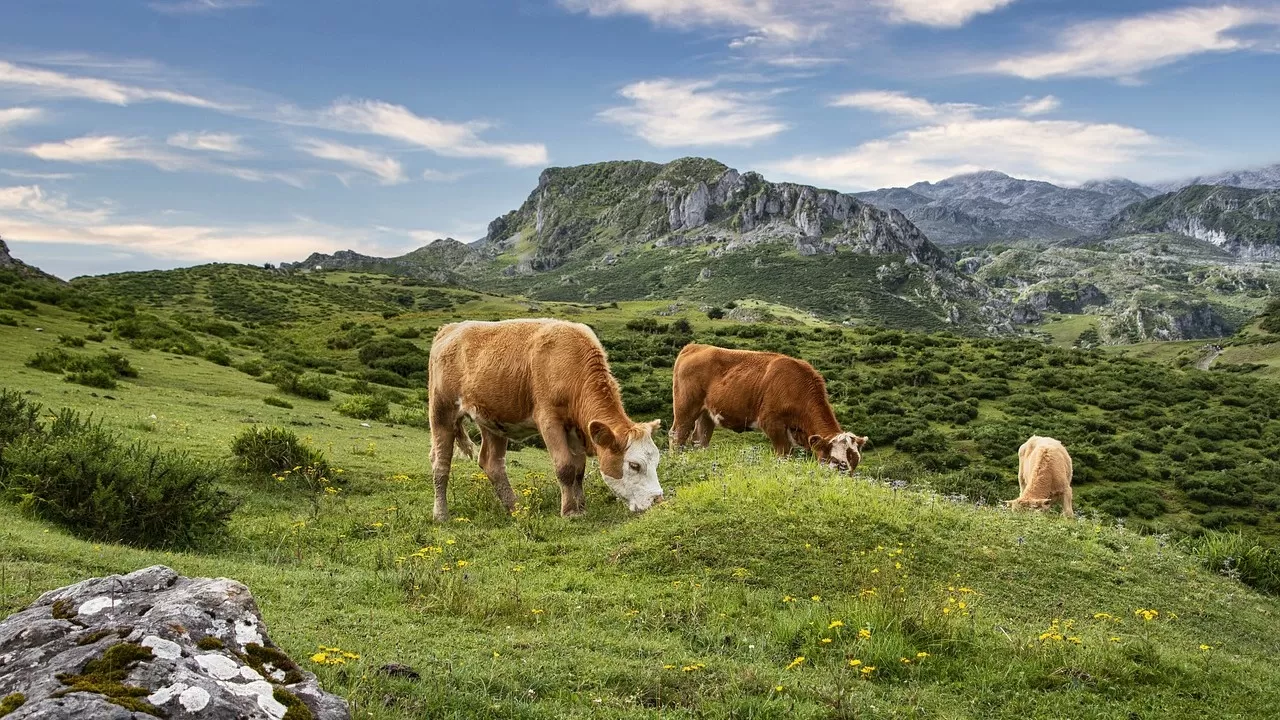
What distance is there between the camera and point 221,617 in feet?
14.7

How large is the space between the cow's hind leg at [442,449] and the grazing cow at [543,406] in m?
0.02

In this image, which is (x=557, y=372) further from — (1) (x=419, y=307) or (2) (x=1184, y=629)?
(1) (x=419, y=307)

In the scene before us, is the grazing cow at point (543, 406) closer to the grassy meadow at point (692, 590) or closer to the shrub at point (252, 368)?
the grassy meadow at point (692, 590)

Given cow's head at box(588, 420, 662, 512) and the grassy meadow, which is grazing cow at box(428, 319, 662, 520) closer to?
cow's head at box(588, 420, 662, 512)

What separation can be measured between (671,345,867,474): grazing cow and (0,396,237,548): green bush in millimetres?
11485

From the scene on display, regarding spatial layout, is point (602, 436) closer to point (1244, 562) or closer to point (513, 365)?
point (513, 365)

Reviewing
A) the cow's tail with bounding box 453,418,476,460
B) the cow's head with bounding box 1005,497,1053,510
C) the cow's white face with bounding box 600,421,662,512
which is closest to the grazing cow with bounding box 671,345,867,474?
the cow's head with bounding box 1005,497,1053,510

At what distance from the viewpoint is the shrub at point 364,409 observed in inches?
1094

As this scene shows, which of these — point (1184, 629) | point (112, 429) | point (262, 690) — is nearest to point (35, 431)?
point (112, 429)

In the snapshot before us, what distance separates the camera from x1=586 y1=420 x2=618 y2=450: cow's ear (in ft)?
38.1

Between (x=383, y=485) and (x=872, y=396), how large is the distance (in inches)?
1447

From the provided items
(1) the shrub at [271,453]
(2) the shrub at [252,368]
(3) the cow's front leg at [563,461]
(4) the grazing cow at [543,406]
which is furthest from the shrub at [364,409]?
(3) the cow's front leg at [563,461]

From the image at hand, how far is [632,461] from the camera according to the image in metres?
11.7

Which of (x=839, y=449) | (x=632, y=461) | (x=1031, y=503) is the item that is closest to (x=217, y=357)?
(x=839, y=449)
